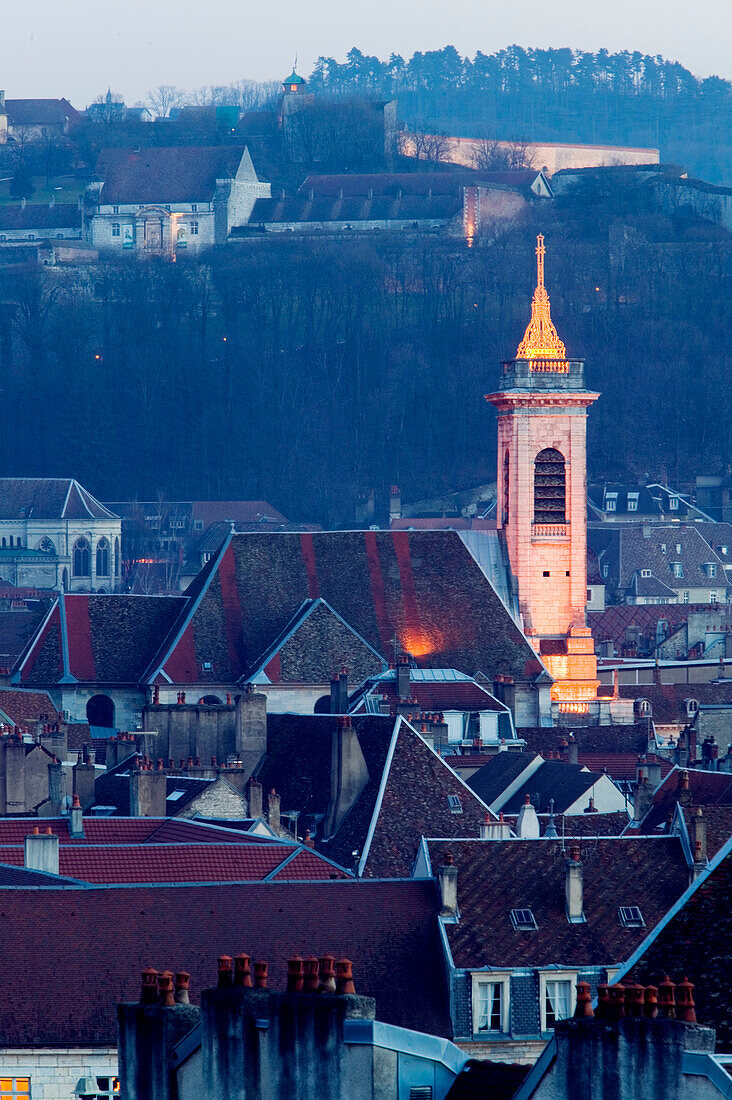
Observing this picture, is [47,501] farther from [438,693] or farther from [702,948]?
[702,948]

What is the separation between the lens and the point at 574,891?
29188 mm

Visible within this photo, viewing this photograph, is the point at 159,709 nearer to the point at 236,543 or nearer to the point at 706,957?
the point at 236,543

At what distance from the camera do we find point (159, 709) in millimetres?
50188

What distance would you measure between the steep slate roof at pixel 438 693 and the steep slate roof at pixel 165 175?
130 metres

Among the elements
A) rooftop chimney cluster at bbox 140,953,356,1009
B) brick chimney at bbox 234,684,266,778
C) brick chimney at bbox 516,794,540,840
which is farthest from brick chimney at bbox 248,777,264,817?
rooftop chimney cluster at bbox 140,953,356,1009

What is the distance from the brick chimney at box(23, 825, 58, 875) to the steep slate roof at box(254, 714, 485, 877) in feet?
22.2

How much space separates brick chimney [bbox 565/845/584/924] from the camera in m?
29.1

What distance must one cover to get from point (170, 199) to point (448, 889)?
16224cm

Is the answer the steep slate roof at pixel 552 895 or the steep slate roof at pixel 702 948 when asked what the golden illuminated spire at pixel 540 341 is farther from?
the steep slate roof at pixel 702 948

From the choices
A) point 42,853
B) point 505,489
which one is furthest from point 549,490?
point 42,853

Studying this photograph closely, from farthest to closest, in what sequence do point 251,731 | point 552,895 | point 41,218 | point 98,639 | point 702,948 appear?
point 41,218, point 98,639, point 251,731, point 552,895, point 702,948

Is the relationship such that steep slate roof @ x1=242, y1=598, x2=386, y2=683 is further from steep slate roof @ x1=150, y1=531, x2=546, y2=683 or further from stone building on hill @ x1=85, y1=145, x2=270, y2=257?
stone building on hill @ x1=85, y1=145, x2=270, y2=257

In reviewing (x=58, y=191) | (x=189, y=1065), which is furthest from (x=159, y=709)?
(x=58, y=191)

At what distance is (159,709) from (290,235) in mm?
131281
